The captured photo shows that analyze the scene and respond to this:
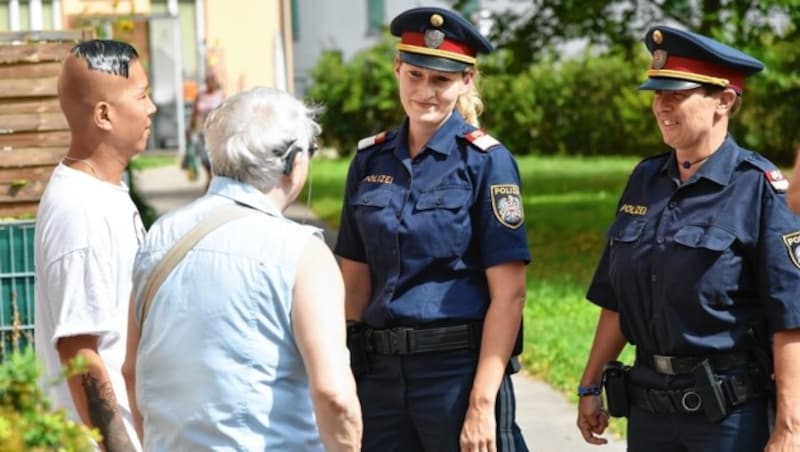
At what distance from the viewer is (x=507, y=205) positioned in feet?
14.7

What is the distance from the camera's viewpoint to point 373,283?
15.4 ft

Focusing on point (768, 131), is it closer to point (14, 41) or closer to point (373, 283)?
point (14, 41)

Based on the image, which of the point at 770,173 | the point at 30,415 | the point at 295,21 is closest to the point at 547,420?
the point at 770,173

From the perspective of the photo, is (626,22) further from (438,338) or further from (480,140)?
(438,338)

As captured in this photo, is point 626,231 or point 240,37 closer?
point 626,231

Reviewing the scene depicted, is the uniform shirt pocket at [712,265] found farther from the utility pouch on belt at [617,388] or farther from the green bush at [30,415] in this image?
the green bush at [30,415]

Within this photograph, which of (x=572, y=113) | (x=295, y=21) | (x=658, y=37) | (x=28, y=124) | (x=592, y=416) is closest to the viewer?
(x=658, y=37)

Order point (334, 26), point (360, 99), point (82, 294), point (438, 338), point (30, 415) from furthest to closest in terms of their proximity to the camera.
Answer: point (334, 26) → point (360, 99) → point (438, 338) → point (82, 294) → point (30, 415)

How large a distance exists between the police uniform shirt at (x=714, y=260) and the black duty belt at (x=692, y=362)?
2 cm

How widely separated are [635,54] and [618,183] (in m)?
5.68

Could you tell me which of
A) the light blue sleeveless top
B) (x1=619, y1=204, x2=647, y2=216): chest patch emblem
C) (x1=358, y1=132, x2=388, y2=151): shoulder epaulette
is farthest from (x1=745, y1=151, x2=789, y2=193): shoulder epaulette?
the light blue sleeveless top

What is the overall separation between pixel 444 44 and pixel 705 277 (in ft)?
3.35

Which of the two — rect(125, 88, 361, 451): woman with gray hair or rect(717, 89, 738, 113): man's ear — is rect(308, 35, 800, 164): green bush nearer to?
rect(717, 89, 738, 113): man's ear

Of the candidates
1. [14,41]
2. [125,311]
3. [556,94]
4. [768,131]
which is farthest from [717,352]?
[556,94]
